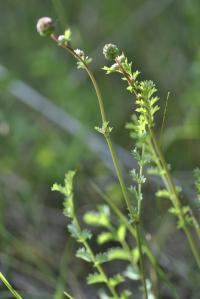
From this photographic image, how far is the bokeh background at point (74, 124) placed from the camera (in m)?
1.60

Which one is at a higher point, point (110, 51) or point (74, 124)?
point (74, 124)

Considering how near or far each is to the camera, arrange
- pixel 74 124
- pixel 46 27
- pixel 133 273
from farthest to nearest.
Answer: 1. pixel 74 124
2. pixel 133 273
3. pixel 46 27

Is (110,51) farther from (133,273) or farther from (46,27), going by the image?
(133,273)

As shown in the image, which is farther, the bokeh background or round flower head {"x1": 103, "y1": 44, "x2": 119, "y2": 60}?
the bokeh background

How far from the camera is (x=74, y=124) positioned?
2.16 m

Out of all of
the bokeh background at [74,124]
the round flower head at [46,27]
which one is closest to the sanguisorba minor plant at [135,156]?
the round flower head at [46,27]

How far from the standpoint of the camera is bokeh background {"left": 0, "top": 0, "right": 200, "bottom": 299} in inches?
63.1

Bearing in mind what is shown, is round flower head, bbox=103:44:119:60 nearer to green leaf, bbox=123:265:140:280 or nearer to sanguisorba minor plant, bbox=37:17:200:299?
sanguisorba minor plant, bbox=37:17:200:299

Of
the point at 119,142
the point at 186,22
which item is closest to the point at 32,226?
the point at 119,142

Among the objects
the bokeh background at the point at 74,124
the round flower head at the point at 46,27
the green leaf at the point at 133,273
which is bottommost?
the green leaf at the point at 133,273

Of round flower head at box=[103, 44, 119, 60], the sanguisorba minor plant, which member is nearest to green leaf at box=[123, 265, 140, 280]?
the sanguisorba minor plant

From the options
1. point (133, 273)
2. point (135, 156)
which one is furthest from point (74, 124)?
point (135, 156)

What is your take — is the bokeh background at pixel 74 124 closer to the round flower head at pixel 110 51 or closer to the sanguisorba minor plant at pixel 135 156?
the sanguisorba minor plant at pixel 135 156

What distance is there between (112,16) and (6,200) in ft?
4.21
